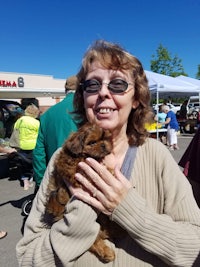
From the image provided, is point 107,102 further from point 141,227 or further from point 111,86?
point 141,227

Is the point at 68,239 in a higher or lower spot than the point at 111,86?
lower

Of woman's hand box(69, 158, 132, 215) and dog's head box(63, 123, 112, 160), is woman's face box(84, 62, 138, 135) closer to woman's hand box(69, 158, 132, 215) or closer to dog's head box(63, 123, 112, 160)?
dog's head box(63, 123, 112, 160)

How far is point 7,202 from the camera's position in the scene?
21.2 ft

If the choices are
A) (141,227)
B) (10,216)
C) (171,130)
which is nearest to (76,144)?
(141,227)

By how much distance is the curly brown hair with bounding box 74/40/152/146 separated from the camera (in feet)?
4.80

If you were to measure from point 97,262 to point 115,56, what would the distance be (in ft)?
3.22

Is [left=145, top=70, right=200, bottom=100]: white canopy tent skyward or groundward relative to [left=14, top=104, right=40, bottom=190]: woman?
skyward

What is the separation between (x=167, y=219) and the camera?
50.3 inches

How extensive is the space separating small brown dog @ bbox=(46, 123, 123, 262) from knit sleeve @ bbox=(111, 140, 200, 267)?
136 millimetres

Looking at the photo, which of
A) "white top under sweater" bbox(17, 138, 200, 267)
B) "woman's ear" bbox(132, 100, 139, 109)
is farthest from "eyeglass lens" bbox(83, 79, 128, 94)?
"white top under sweater" bbox(17, 138, 200, 267)

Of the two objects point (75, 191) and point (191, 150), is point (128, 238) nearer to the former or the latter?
point (75, 191)

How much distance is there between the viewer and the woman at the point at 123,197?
1.23 meters

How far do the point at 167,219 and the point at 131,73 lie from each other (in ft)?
2.40

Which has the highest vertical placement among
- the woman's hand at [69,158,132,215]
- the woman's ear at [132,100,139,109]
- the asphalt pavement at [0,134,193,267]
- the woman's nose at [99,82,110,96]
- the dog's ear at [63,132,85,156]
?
the woman's nose at [99,82,110,96]
